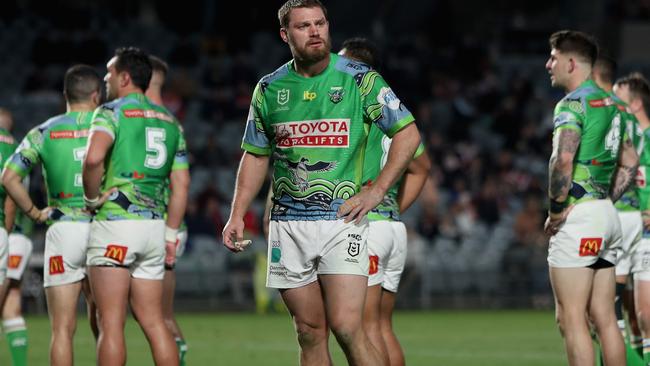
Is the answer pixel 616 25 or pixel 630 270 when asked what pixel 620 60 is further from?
pixel 630 270

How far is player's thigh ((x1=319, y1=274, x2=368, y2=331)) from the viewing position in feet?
23.6

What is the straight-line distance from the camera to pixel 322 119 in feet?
23.9

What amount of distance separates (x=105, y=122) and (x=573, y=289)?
346 centimetres

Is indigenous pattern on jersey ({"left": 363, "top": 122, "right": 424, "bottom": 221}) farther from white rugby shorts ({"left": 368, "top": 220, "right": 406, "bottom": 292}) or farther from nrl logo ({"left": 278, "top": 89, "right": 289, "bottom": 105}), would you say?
nrl logo ({"left": 278, "top": 89, "right": 289, "bottom": 105})

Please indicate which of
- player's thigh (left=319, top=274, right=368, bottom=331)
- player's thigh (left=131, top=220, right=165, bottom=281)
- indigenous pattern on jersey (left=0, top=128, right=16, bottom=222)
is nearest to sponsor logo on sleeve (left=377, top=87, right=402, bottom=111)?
player's thigh (left=319, top=274, right=368, bottom=331)

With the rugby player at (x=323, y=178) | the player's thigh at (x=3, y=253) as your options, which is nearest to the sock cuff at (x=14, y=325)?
the player's thigh at (x=3, y=253)

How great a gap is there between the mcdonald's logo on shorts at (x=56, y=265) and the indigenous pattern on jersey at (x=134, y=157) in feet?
3.28

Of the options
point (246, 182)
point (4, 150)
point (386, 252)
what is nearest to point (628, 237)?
point (386, 252)

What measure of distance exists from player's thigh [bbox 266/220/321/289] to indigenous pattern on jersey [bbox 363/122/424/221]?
1589 mm

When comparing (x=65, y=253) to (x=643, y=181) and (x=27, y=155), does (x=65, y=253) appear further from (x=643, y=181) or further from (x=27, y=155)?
(x=643, y=181)

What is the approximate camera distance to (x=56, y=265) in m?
9.74

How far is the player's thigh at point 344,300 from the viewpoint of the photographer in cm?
718

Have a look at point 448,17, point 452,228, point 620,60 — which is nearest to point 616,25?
point 620,60

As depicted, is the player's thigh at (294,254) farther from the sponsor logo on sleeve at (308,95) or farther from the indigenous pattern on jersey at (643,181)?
the indigenous pattern on jersey at (643,181)
